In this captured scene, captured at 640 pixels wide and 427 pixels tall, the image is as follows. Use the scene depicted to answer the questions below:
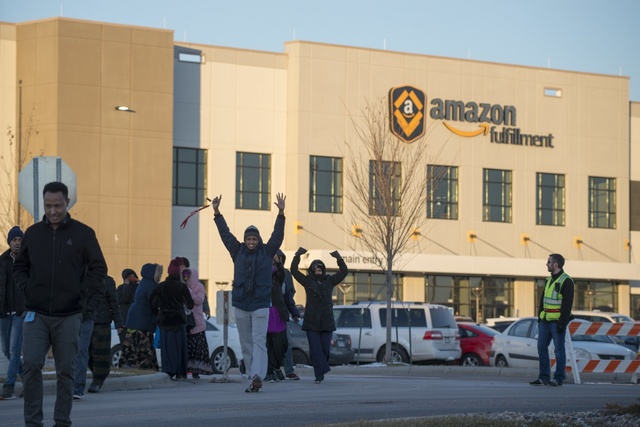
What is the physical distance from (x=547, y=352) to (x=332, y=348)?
33.8 feet

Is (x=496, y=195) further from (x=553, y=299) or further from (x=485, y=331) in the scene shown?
(x=553, y=299)

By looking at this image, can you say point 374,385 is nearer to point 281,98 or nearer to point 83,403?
point 83,403

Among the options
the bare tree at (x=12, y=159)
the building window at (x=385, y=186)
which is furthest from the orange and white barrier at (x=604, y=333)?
the bare tree at (x=12, y=159)

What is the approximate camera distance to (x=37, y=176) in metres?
16.8

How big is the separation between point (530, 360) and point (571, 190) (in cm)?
3089

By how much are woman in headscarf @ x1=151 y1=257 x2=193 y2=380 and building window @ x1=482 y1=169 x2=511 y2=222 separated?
119ft

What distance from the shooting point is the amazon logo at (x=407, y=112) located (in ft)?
168

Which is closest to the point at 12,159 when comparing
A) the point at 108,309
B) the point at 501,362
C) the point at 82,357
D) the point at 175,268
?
the point at 501,362

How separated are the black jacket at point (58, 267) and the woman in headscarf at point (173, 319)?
8.92 metres

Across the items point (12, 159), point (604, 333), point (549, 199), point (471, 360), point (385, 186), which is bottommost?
point (471, 360)

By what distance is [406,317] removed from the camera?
30.2 meters

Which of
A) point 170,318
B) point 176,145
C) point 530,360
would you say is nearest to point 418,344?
point 530,360

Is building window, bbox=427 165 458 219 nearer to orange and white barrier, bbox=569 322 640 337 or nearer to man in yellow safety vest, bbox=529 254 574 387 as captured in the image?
orange and white barrier, bbox=569 322 640 337

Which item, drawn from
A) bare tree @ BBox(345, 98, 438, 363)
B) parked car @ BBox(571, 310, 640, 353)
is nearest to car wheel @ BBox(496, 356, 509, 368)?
parked car @ BBox(571, 310, 640, 353)
